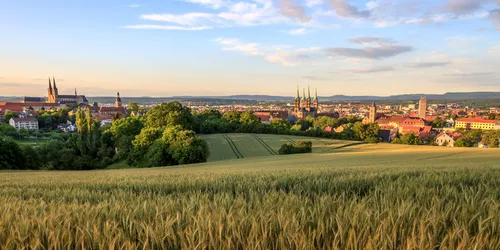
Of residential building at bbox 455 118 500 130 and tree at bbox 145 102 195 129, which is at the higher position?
tree at bbox 145 102 195 129

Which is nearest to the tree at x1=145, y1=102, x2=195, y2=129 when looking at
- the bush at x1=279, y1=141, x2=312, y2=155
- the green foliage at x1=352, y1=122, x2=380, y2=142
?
the bush at x1=279, y1=141, x2=312, y2=155

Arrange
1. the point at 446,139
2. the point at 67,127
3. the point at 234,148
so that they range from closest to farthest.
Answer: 1. the point at 234,148
2. the point at 446,139
3. the point at 67,127

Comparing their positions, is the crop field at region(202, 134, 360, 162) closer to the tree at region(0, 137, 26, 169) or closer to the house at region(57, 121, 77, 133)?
the tree at region(0, 137, 26, 169)

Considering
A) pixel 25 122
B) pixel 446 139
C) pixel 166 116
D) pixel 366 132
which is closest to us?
pixel 166 116

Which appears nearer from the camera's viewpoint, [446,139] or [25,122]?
[446,139]

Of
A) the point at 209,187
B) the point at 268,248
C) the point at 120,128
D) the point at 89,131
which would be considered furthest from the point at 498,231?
the point at 120,128

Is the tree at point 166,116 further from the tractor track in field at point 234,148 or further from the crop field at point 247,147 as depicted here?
the tractor track in field at point 234,148

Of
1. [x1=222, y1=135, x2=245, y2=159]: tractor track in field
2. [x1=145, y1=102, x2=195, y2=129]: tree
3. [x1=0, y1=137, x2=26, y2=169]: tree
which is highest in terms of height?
[x1=145, y1=102, x2=195, y2=129]: tree

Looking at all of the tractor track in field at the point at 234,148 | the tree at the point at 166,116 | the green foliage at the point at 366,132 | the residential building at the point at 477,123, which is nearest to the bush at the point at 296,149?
the tractor track in field at the point at 234,148

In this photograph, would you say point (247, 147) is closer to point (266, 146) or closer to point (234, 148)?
point (234, 148)

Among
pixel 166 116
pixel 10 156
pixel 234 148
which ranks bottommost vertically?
pixel 234 148

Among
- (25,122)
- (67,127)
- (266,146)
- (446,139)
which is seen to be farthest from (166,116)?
(25,122)

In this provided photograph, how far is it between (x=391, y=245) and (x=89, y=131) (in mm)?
54932

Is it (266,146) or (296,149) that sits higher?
(296,149)
